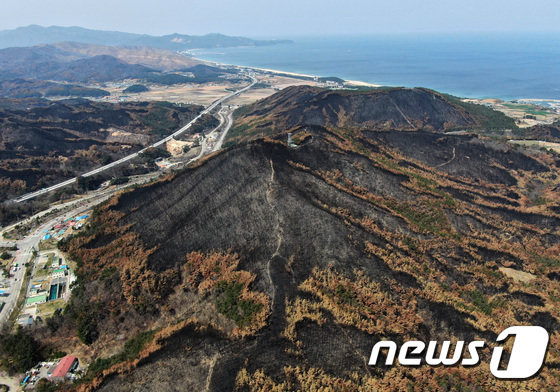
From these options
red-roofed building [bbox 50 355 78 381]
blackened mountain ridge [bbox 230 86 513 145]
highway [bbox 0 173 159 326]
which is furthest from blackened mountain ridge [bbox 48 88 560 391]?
blackened mountain ridge [bbox 230 86 513 145]

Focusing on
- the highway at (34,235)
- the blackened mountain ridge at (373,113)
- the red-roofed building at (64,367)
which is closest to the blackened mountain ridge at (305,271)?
the red-roofed building at (64,367)

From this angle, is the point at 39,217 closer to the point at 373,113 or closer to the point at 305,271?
the point at 305,271

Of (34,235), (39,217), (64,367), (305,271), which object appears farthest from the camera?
(39,217)

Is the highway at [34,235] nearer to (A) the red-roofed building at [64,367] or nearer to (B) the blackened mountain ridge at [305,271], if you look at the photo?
(B) the blackened mountain ridge at [305,271]

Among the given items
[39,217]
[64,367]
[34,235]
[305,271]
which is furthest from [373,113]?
[64,367]

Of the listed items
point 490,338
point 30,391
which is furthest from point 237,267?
point 490,338

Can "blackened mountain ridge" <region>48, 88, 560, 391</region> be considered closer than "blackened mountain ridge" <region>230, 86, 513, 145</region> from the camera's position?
Yes

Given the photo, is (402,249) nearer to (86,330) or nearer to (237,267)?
(237,267)

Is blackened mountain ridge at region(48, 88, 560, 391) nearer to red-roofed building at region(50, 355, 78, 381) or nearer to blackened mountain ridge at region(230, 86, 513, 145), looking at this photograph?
red-roofed building at region(50, 355, 78, 381)

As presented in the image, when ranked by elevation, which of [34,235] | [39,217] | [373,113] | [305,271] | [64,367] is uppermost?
[373,113]
